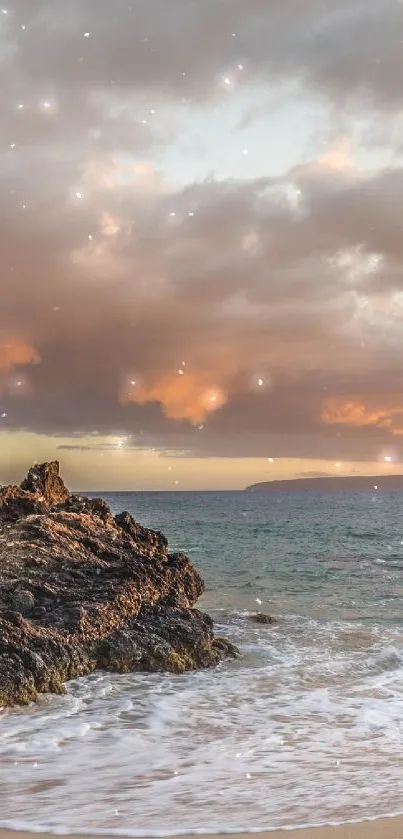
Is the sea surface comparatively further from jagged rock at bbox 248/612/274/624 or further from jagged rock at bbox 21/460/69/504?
jagged rock at bbox 21/460/69/504

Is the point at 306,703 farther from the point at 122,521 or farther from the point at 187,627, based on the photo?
the point at 122,521

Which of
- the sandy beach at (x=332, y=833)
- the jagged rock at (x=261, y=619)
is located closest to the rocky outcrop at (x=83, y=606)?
the jagged rock at (x=261, y=619)

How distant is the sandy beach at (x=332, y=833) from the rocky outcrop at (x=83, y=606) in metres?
4.25

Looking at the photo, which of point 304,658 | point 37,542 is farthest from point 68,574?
point 304,658

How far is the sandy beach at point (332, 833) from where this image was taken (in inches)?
221

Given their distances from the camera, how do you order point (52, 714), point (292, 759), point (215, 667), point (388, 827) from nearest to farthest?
point (388, 827) < point (292, 759) < point (52, 714) < point (215, 667)

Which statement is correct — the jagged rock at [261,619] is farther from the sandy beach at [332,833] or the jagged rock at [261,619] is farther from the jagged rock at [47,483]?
the sandy beach at [332,833]

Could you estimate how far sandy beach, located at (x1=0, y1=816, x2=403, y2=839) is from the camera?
5625 millimetres

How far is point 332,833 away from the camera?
5691 millimetres

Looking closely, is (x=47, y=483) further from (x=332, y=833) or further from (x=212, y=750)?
(x=332, y=833)

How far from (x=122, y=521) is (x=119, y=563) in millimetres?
3449

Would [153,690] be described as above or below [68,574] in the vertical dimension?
below

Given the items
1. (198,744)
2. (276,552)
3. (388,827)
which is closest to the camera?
(388,827)

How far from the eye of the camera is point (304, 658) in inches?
539
